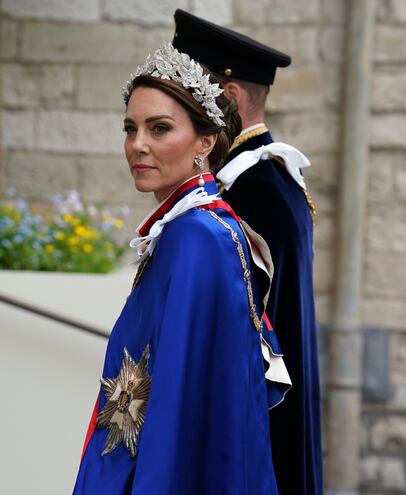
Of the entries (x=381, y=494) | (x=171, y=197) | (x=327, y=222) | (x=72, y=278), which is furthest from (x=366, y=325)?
(x=171, y=197)

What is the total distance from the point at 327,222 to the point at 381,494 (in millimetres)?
1544

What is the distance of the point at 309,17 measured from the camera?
541cm

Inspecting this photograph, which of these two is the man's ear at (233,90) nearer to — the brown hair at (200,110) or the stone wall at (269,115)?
the brown hair at (200,110)

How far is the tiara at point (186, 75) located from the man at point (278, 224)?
0.67 m

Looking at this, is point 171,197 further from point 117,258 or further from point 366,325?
point 366,325

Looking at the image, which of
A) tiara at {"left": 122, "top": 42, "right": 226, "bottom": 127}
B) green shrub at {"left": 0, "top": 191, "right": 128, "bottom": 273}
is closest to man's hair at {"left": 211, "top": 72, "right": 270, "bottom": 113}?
tiara at {"left": 122, "top": 42, "right": 226, "bottom": 127}

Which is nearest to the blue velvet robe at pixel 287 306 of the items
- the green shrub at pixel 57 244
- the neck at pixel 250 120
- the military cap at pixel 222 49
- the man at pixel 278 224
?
the man at pixel 278 224

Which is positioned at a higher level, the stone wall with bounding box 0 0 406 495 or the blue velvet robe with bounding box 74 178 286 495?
the stone wall with bounding box 0 0 406 495

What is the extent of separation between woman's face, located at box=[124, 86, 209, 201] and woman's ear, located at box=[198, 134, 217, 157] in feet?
0.07

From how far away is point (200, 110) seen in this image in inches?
82.7

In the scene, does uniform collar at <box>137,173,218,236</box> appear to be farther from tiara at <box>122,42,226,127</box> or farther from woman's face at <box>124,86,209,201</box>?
tiara at <box>122,42,226,127</box>

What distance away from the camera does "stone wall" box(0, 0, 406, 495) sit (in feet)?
17.8

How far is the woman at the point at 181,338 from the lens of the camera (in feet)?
6.41

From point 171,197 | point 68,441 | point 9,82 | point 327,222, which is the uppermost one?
point 9,82
